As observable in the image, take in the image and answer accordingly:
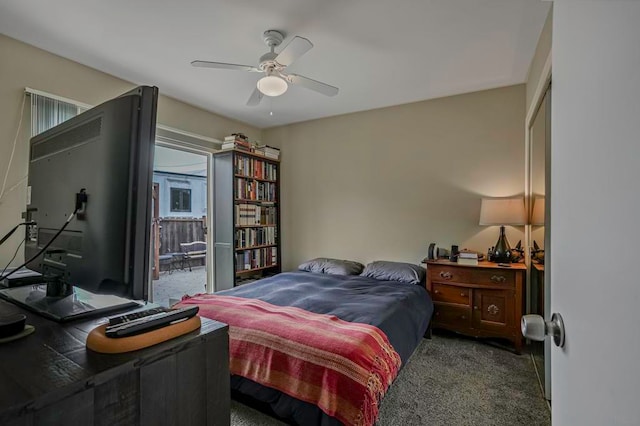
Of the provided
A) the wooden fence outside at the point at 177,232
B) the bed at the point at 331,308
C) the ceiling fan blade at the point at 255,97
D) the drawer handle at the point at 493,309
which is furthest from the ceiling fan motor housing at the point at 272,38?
the wooden fence outside at the point at 177,232

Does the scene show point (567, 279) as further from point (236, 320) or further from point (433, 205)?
point (433, 205)

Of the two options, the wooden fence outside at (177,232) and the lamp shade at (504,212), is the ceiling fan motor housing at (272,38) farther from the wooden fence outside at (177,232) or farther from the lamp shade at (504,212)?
the wooden fence outside at (177,232)

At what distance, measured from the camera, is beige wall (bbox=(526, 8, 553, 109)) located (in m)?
1.97

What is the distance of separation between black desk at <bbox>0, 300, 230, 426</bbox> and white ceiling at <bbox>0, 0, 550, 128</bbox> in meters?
2.00

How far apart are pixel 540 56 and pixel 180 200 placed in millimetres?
7424

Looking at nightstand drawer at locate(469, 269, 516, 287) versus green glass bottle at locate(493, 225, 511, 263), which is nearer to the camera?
nightstand drawer at locate(469, 269, 516, 287)

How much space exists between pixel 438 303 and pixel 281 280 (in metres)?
1.56

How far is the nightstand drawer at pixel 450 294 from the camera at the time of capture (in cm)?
282

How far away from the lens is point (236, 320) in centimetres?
187

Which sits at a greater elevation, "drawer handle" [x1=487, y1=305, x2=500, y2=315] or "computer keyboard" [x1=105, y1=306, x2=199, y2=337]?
"computer keyboard" [x1=105, y1=306, x2=199, y2=337]

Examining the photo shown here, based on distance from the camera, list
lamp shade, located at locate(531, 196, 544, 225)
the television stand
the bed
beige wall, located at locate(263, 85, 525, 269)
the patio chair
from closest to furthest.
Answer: the television stand → the bed → lamp shade, located at locate(531, 196, 544, 225) → beige wall, located at locate(263, 85, 525, 269) → the patio chair

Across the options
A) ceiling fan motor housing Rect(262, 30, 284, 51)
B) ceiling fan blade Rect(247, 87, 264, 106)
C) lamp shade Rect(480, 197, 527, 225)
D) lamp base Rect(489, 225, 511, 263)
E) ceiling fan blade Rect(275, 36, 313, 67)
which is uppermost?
ceiling fan motor housing Rect(262, 30, 284, 51)

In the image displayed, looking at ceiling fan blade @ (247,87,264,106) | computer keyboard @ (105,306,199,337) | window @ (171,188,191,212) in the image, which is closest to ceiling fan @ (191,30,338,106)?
ceiling fan blade @ (247,87,264,106)

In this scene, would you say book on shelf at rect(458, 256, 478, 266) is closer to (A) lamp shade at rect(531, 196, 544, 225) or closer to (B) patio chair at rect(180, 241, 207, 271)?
(A) lamp shade at rect(531, 196, 544, 225)
